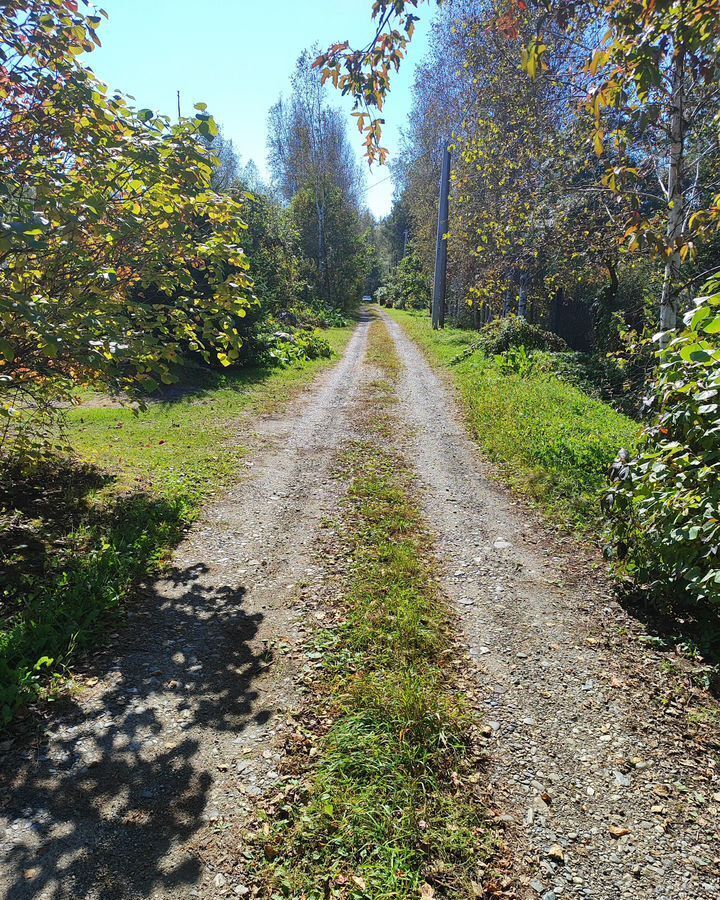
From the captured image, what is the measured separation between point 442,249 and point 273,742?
2261 cm

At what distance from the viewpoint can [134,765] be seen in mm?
2658

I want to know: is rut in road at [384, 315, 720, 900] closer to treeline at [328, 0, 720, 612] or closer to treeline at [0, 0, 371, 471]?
treeline at [328, 0, 720, 612]

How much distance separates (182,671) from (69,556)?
169 cm

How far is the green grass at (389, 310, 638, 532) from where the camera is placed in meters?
5.68

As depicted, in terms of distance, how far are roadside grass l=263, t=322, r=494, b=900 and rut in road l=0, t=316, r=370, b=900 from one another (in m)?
0.28

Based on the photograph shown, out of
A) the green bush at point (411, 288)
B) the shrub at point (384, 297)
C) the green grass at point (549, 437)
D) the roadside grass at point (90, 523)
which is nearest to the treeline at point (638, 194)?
the green grass at point (549, 437)

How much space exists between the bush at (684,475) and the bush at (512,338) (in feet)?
34.5

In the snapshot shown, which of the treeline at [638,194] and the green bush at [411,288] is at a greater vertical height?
the green bush at [411,288]

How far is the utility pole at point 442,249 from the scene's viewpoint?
20.5m

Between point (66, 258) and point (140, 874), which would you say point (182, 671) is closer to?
point (140, 874)

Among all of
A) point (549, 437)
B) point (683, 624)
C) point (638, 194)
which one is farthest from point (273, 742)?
point (638, 194)

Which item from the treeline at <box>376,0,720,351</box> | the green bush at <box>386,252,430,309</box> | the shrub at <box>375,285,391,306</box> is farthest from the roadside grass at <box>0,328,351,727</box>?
the shrub at <box>375,285,391,306</box>

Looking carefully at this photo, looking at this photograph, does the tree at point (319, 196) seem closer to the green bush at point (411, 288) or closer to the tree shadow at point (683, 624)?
the green bush at point (411, 288)

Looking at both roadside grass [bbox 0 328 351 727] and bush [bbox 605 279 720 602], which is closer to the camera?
bush [bbox 605 279 720 602]
